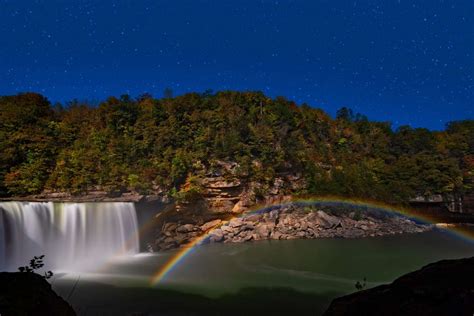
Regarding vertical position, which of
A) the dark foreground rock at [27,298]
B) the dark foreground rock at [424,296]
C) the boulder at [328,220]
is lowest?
the boulder at [328,220]

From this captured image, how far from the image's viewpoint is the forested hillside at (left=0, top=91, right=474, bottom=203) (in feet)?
89.5

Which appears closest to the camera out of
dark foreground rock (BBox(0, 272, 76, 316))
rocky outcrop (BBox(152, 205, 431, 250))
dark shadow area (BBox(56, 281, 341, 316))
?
dark foreground rock (BBox(0, 272, 76, 316))

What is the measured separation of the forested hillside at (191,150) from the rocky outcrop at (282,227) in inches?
107

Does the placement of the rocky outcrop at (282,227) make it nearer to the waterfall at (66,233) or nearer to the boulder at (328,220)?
the boulder at (328,220)

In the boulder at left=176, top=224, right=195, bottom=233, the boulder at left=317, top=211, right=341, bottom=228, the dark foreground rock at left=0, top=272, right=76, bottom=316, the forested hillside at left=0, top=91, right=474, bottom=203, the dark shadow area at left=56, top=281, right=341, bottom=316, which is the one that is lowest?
the dark shadow area at left=56, top=281, right=341, bottom=316

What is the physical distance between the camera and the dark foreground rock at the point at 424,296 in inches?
119

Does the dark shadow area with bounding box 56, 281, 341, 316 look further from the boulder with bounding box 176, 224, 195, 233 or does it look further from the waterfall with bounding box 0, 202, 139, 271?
the boulder with bounding box 176, 224, 195, 233

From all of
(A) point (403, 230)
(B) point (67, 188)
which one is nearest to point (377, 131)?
(A) point (403, 230)

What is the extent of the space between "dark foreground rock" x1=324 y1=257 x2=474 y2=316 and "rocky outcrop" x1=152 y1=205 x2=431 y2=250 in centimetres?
2054

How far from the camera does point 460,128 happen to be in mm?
44719

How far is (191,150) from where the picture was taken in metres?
28.1

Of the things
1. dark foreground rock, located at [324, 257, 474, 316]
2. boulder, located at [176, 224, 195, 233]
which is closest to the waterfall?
boulder, located at [176, 224, 195, 233]

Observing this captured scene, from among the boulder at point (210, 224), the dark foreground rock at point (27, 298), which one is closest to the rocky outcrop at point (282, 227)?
the boulder at point (210, 224)

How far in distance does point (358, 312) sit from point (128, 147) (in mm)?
27951
